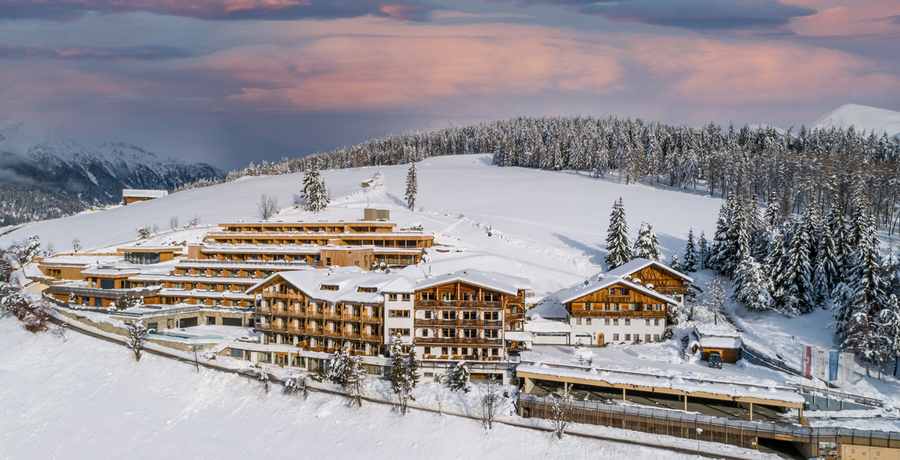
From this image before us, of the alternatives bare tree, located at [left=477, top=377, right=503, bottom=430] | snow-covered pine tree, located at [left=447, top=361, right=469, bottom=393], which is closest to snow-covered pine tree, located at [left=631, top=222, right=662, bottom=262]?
bare tree, located at [left=477, top=377, right=503, bottom=430]

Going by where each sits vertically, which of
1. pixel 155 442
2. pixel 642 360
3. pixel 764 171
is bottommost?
pixel 155 442

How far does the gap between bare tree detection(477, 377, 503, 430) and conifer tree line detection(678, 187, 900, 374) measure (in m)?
25.1

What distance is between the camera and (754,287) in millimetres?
51062

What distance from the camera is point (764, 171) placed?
106 m

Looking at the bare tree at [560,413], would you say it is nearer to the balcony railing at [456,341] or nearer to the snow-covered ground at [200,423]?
the snow-covered ground at [200,423]

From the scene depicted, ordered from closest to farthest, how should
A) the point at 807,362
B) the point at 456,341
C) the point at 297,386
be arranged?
the point at 807,362 → the point at 297,386 → the point at 456,341

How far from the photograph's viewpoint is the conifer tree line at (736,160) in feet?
265

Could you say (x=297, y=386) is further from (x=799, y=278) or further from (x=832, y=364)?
(x=799, y=278)

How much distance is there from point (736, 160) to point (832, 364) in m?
82.2

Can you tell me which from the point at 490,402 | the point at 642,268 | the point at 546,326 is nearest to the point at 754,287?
the point at 642,268

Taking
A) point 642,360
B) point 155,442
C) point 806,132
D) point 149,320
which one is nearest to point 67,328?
point 149,320

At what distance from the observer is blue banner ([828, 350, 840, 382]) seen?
38.5 meters

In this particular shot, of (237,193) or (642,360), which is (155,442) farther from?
(237,193)

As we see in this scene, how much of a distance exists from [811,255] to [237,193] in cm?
11022
